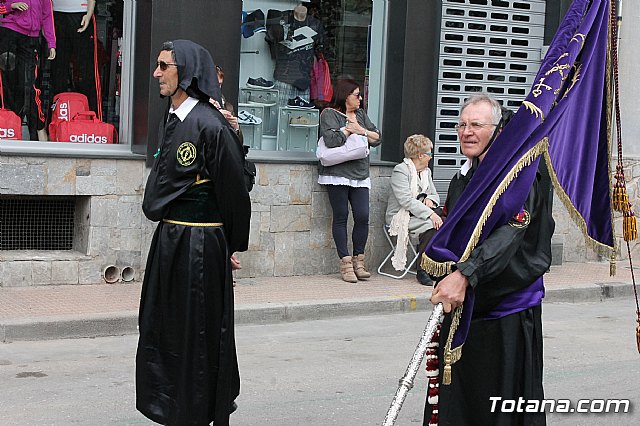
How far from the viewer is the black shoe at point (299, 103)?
39.8 ft

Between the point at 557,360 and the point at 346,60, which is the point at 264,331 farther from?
the point at 346,60

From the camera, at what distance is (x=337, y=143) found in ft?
36.2

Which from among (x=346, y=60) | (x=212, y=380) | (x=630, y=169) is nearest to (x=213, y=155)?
(x=212, y=380)

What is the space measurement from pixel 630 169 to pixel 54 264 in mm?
8011

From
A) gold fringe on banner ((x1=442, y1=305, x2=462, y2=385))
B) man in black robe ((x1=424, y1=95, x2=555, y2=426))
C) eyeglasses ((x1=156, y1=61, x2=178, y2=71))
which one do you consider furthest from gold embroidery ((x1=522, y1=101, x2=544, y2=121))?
eyeglasses ((x1=156, y1=61, x2=178, y2=71))

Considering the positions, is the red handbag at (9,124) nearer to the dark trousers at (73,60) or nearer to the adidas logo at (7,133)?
the adidas logo at (7,133)

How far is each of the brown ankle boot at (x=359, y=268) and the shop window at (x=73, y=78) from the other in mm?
2726

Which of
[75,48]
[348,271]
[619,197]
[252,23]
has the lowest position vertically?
[348,271]

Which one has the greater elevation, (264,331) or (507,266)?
(507,266)

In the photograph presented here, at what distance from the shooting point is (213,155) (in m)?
5.33

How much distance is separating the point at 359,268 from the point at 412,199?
93cm

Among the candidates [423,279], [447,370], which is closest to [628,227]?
[447,370]

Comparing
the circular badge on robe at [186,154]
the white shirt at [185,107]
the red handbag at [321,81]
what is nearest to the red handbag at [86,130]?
the red handbag at [321,81]

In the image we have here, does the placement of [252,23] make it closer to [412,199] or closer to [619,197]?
[412,199]
